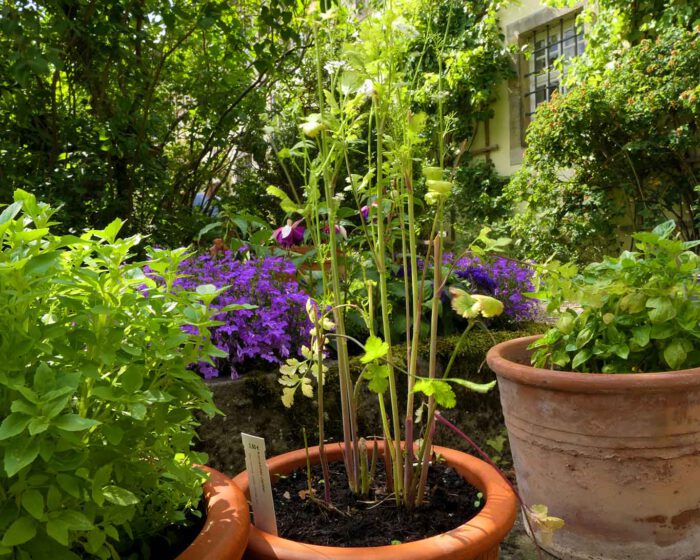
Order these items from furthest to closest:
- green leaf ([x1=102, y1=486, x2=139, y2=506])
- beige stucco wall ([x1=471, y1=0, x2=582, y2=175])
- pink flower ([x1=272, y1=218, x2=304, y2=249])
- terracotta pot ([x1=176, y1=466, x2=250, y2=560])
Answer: beige stucco wall ([x1=471, y1=0, x2=582, y2=175])
pink flower ([x1=272, y1=218, x2=304, y2=249])
terracotta pot ([x1=176, y1=466, x2=250, y2=560])
green leaf ([x1=102, y1=486, x2=139, y2=506])

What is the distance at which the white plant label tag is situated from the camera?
3.74ft

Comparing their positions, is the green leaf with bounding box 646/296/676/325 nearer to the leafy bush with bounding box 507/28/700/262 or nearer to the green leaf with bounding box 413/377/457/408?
the green leaf with bounding box 413/377/457/408

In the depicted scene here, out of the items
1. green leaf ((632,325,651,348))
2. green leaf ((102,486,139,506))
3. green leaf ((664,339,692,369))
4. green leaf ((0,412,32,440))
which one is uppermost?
green leaf ((0,412,32,440))

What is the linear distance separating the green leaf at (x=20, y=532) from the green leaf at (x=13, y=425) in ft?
0.34

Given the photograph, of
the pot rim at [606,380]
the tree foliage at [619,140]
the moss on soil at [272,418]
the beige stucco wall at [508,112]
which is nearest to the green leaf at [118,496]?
the moss on soil at [272,418]

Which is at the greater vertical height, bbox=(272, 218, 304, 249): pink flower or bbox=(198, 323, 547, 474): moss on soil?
bbox=(272, 218, 304, 249): pink flower

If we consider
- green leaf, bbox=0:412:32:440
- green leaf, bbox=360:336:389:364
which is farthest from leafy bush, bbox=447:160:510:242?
green leaf, bbox=0:412:32:440

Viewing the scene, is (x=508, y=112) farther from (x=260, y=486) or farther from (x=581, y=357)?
(x=260, y=486)

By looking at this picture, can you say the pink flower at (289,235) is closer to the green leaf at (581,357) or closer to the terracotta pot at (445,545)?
the green leaf at (581,357)

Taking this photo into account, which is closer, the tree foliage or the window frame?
the tree foliage

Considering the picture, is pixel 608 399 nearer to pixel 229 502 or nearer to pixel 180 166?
pixel 229 502

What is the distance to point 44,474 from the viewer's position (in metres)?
0.73

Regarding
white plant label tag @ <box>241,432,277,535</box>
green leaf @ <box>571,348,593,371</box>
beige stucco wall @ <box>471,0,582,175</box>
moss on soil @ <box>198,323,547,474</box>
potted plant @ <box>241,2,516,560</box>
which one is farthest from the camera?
beige stucco wall @ <box>471,0,582,175</box>

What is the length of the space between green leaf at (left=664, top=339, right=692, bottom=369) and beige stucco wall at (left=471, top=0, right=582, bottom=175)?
674cm
